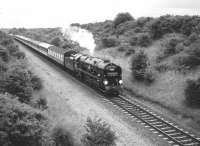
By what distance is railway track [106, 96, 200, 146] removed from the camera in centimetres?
1451

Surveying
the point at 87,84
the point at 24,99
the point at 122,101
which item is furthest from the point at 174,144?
the point at 87,84

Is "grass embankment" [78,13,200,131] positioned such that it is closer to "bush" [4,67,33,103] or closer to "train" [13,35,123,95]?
"train" [13,35,123,95]

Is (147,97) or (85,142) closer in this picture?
(85,142)

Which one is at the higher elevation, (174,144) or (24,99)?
(24,99)

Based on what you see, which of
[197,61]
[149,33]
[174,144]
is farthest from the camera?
[149,33]

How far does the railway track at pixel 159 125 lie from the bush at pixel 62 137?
562 centimetres

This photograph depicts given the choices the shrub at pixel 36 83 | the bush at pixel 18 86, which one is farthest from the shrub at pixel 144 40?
the bush at pixel 18 86

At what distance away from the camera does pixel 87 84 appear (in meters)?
27.5

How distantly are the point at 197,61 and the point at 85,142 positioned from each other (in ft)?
50.3

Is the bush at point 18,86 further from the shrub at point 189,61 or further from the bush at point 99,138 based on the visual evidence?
the shrub at point 189,61

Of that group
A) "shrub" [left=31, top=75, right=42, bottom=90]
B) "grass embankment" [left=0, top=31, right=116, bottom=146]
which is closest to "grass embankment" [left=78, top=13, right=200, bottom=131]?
"grass embankment" [left=0, top=31, right=116, bottom=146]

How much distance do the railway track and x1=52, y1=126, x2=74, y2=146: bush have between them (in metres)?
5.62

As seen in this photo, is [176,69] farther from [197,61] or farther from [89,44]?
[89,44]

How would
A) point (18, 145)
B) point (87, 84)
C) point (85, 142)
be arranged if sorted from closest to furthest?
point (18, 145)
point (85, 142)
point (87, 84)
